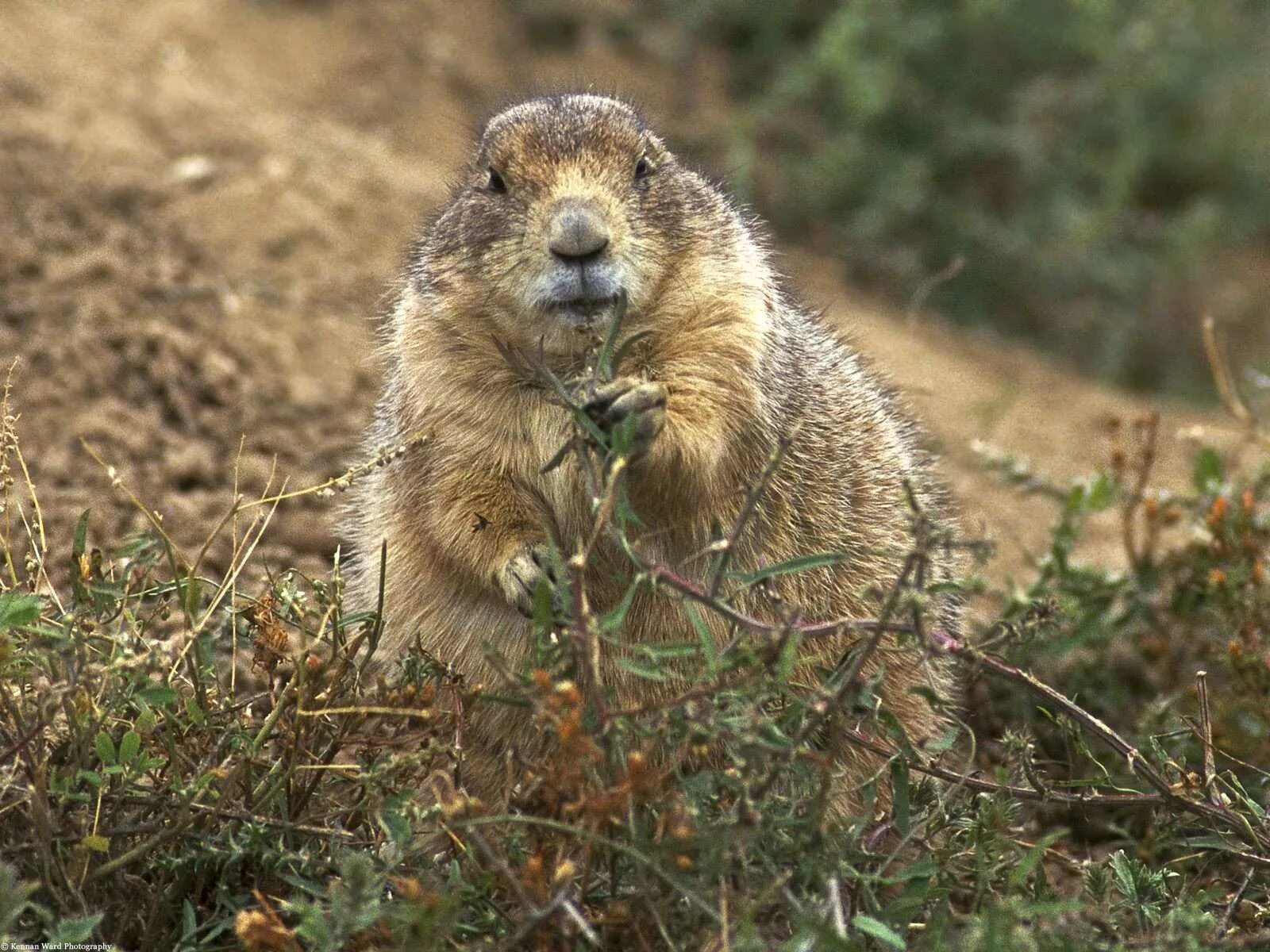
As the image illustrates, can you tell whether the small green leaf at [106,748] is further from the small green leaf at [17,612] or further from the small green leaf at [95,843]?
the small green leaf at [17,612]

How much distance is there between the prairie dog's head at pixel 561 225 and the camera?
384cm

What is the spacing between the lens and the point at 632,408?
142 inches

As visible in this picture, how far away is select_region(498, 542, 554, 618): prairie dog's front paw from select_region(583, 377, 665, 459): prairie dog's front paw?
0.42 metres

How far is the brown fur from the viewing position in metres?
3.97

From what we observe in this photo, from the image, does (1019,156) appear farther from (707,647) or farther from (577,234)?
(707,647)

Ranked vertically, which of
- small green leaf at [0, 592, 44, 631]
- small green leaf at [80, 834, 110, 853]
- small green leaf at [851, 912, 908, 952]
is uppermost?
small green leaf at [0, 592, 44, 631]

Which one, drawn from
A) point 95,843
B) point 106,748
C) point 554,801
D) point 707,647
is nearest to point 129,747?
point 106,748

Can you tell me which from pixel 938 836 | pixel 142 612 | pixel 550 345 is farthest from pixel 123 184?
pixel 938 836

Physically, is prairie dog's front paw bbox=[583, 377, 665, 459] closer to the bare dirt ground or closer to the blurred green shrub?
the bare dirt ground

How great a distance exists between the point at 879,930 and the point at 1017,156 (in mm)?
6681

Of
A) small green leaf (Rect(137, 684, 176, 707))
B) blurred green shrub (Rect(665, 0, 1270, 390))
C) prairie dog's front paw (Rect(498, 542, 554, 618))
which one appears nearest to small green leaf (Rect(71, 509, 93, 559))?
small green leaf (Rect(137, 684, 176, 707))

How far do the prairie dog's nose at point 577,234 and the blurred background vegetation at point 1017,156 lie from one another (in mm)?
4617

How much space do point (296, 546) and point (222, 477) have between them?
1.36 feet

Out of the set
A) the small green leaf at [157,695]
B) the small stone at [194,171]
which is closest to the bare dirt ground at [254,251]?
the small stone at [194,171]
